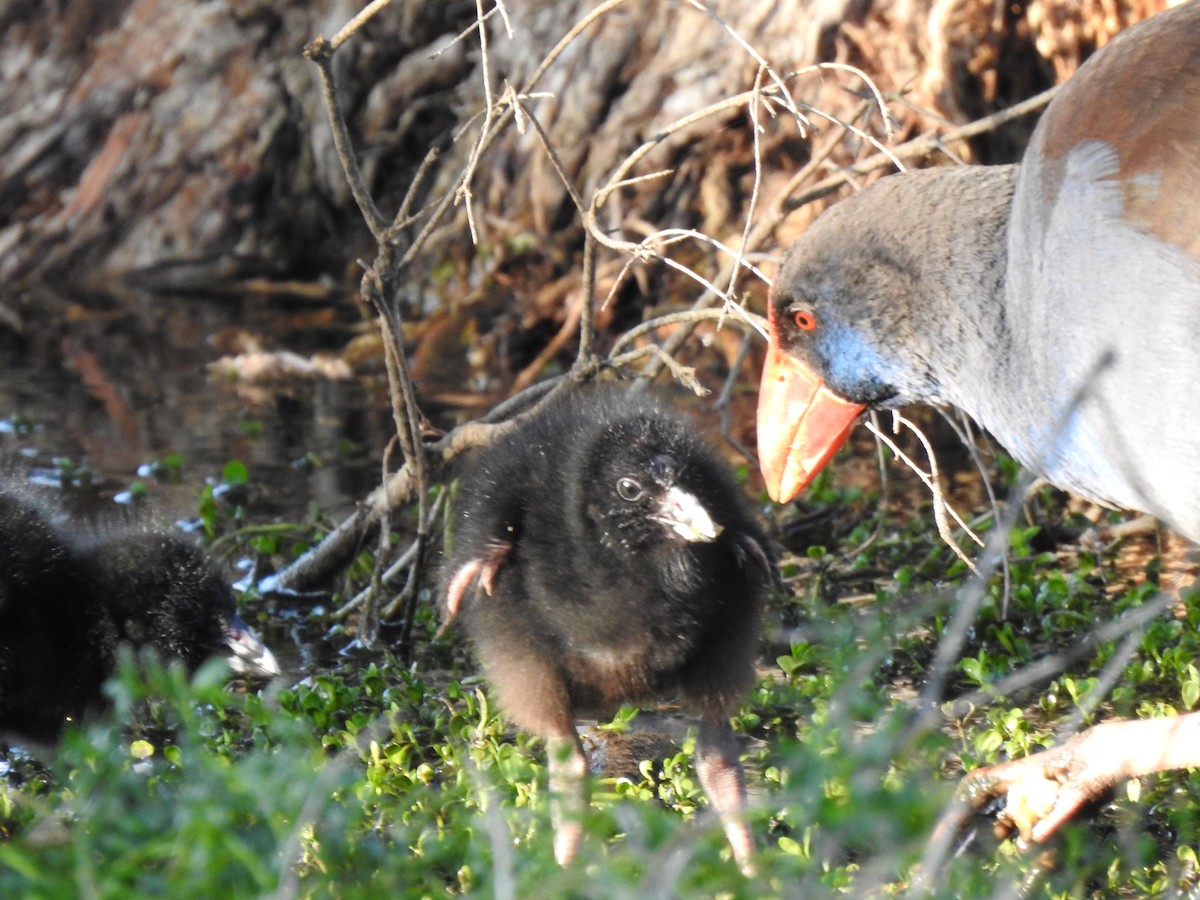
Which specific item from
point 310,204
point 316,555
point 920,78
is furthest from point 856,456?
point 310,204

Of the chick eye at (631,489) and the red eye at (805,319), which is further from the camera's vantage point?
the red eye at (805,319)

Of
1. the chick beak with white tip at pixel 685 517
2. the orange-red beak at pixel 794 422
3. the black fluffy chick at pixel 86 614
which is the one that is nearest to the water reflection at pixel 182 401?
the black fluffy chick at pixel 86 614

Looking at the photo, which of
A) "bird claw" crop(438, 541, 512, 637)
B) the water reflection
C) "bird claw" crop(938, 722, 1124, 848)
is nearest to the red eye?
"bird claw" crop(438, 541, 512, 637)

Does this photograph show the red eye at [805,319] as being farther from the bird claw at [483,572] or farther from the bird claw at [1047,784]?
the bird claw at [1047,784]

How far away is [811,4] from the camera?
7.00m

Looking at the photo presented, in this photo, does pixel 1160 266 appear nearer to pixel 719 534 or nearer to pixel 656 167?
pixel 719 534

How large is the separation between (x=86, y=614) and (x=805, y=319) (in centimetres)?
182

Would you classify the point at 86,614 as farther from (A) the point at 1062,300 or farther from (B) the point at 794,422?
(A) the point at 1062,300

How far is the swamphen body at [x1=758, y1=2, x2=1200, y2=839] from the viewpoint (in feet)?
10.2

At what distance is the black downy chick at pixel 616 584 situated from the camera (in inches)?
132

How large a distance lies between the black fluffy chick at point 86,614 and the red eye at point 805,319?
1.52 meters

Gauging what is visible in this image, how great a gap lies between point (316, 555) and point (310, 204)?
4.81 metres

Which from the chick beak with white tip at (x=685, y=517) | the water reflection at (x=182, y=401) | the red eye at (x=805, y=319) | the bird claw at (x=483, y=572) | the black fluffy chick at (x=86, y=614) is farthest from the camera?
the water reflection at (x=182, y=401)

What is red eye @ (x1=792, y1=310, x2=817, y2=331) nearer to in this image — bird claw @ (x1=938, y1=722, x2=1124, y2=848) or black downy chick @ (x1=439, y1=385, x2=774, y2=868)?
black downy chick @ (x1=439, y1=385, x2=774, y2=868)
